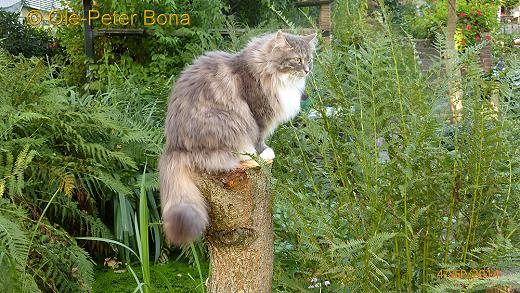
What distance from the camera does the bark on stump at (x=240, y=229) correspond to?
7.51 feet

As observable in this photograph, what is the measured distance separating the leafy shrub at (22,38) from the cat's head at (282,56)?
298 inches

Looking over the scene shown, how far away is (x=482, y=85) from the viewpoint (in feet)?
7.40

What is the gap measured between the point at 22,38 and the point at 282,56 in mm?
8253

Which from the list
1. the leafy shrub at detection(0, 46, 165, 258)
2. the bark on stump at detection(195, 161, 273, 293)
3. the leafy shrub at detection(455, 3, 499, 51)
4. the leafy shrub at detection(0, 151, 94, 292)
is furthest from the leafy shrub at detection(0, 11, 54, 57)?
the bark on stump at detection(195, 161, 273, 293)

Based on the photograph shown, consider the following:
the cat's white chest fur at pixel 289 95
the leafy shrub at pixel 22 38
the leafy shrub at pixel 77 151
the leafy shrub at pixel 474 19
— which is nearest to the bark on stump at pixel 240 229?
the cat's white chest fur at pixel 289 95

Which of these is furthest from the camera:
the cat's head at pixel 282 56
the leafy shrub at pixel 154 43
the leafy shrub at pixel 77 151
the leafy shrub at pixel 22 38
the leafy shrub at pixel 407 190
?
the leafy shrub at pixel 22 38

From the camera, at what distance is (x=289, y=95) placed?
322 centimetres

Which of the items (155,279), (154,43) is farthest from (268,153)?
(154,43)

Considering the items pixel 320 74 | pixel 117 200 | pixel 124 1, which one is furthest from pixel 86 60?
pixel 320 74

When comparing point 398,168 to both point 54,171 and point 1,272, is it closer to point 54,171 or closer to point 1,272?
A: point 1,272

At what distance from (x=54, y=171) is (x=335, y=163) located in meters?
1.84

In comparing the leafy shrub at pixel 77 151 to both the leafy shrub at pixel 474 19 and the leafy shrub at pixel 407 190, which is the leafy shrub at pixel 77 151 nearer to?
the leafy shrub at pixel 407 190

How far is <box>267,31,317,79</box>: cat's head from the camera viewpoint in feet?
10.4

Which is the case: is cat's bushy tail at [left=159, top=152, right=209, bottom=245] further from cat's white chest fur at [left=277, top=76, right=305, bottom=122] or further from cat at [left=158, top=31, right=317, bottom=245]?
cat's white chest fur at [left=277, top=76, right=305, bottom=122]
